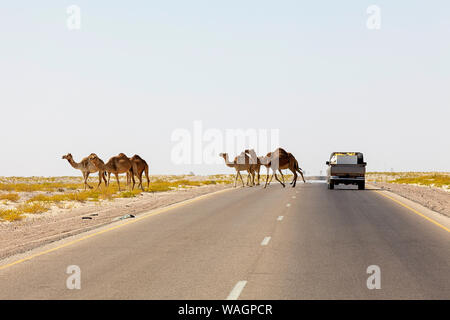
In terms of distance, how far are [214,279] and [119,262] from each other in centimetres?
263

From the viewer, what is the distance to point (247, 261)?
1206 centimetres

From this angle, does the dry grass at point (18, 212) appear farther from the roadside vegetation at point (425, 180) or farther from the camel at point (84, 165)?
the roadside vegetation at point (425, 180)

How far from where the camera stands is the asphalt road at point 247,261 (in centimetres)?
921

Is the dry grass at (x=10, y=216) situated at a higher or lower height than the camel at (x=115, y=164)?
lower

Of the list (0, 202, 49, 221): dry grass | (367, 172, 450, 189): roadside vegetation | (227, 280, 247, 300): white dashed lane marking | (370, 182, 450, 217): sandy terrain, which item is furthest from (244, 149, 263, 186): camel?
(227, 280, 247, 300): white dashed lane marking

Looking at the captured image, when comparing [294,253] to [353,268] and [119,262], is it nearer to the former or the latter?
[353,268]

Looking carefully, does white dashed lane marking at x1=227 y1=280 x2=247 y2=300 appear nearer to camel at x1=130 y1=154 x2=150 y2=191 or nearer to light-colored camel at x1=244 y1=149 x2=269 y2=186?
camel at x1=130 y1=154 x2=150 y2=191

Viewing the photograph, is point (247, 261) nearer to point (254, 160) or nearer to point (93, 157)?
point (93, 157)

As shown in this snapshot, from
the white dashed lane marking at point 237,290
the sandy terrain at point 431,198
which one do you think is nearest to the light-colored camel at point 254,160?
the sandy terrain at point 431,198

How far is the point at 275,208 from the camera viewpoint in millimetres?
26281

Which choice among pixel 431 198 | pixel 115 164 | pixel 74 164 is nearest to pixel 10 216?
pixel 431 198

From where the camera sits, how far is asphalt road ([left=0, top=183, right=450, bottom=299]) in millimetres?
9211

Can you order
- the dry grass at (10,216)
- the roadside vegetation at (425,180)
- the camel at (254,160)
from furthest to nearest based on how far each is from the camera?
the roadside vegetation at (425,180), the camel at (254,160), the dry grass at (10,216)

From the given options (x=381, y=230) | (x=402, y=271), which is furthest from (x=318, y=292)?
(x=381, y=230)
